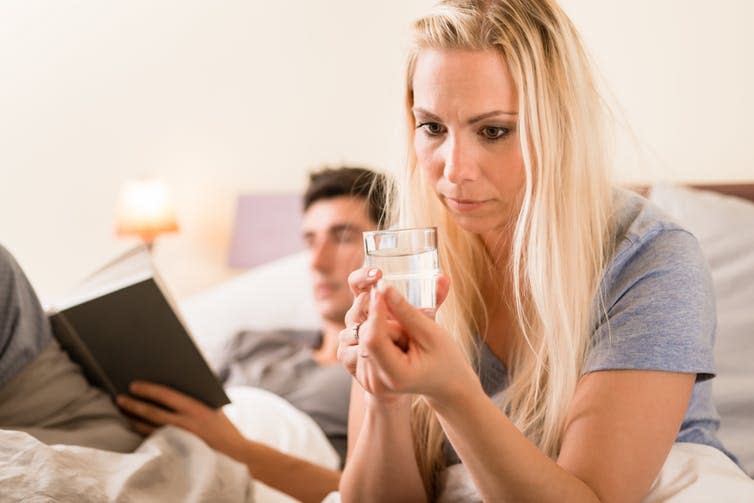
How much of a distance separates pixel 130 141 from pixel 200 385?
2331mm

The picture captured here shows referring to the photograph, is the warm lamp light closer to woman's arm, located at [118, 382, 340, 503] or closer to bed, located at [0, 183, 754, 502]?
bed, located at [0, 183, 754, 502]

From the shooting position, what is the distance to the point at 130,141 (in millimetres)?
3654

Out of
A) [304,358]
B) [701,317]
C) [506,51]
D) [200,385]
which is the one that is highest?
[506,51]

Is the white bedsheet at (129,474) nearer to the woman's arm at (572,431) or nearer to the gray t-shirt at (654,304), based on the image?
the woman's arm at (572,431)

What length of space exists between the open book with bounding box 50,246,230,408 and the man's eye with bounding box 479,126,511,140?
61 centimetres

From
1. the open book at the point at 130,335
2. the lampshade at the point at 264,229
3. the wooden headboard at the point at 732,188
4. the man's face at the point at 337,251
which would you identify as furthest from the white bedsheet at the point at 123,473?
the lampshade at the point at 264,229

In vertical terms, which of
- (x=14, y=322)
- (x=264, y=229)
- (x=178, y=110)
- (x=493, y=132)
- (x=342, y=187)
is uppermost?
(x=178, y=110)

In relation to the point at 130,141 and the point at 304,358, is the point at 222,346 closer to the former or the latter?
the point at 304,358

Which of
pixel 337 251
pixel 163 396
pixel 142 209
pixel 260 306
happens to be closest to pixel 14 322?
pixel 163 396

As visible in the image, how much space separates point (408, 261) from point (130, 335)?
2.53 feet

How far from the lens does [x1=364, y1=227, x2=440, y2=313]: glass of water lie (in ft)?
3.00

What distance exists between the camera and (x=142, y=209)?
3316mm

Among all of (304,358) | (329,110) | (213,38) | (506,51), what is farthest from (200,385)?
(213,38)

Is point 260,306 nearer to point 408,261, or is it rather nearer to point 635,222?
point 635,222
